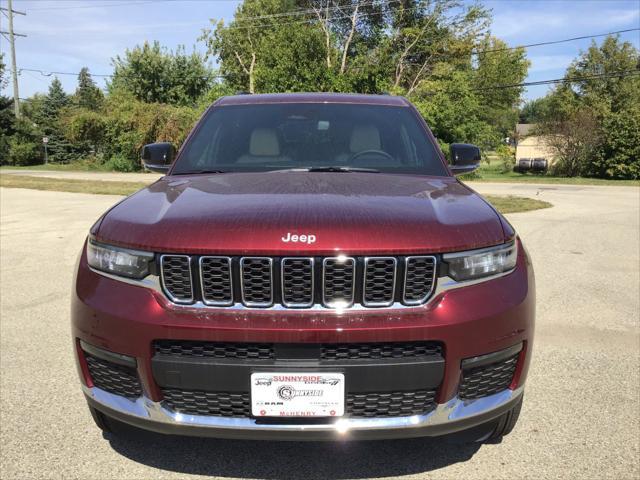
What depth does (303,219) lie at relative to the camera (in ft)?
6.61

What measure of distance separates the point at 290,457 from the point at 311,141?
71.4 inches

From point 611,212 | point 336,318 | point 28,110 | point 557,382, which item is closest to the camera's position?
point 336,318

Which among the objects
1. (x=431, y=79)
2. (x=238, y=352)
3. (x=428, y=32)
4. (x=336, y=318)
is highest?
(x=428, y=32)

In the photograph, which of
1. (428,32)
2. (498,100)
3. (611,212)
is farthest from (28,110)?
(611,212)

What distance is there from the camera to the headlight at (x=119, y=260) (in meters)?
2.05

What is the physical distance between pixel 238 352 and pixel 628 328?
373 cm

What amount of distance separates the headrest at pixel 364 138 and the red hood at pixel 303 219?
0.77 m

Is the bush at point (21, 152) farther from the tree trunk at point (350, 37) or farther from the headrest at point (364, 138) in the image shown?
the headrest at point (364, 138)

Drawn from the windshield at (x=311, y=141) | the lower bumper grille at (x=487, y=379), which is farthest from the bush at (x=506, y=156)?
the lower bumper grille at (x=487, y=379)

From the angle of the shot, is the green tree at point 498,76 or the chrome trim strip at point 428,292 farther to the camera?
the green tree at point 498,76

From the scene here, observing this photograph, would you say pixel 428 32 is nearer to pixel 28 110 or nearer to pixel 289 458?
pixel 289 458

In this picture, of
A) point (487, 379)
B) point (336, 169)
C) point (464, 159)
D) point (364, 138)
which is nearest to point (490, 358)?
point (487, 379)

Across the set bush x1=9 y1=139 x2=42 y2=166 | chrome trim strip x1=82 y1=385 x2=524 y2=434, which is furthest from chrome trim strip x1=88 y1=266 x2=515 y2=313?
bush x1=9 y1=139 x2=42 y2=166

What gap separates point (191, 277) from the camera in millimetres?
1975
